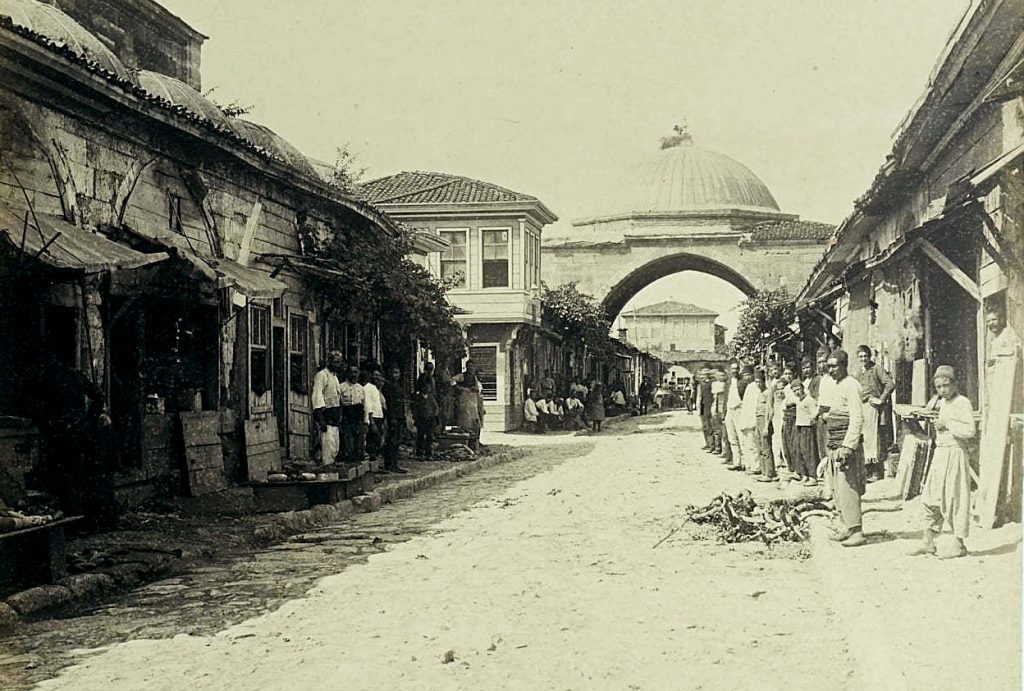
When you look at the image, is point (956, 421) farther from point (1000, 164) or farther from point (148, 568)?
point (148, 568)

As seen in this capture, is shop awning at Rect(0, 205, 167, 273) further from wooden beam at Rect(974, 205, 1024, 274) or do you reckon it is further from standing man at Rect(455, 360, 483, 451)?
standing man at Rect(455, 360, 483, 451)

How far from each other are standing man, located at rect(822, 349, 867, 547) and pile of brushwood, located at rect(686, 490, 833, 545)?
745mm

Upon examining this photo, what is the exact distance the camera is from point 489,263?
3112 cm

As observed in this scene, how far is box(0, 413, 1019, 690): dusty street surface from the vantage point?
17.0 ft

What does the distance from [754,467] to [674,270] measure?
120 feet

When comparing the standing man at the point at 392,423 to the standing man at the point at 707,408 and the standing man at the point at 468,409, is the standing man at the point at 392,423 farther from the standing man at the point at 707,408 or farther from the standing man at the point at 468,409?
the standing man at the point at 707,408

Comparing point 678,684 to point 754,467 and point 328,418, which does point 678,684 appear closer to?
point 328,418

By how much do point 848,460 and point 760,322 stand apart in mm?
29708

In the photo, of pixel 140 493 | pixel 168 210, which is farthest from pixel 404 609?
Answer: pixel 168 210

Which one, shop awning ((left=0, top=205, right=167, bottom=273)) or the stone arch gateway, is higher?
the stone arch gateway

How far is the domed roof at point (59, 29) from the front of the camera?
13.7m

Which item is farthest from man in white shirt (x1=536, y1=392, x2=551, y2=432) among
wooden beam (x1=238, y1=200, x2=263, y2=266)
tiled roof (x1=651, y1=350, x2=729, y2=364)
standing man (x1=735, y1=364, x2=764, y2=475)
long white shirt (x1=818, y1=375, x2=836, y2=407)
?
tiled roof (x1=651, y1=350, x2=729, y2=364)

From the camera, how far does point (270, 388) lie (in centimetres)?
1420

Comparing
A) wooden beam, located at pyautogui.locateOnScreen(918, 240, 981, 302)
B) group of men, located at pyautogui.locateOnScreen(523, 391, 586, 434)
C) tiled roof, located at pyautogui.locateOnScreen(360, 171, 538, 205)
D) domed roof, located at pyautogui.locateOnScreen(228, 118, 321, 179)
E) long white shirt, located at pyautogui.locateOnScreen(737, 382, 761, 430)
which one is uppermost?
tiled roof, located at pyautogui.locateOnScreen(360, 171, 538, 205)
